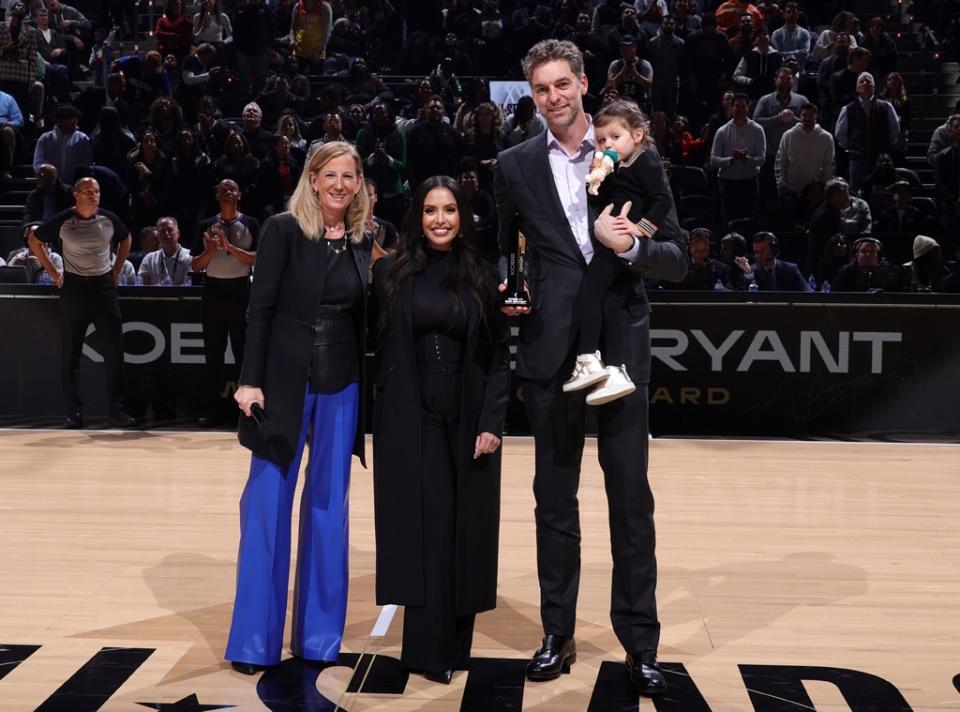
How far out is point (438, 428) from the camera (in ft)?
14.5

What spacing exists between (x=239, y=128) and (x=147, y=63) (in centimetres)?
165

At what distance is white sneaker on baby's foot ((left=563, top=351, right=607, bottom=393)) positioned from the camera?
407 cm

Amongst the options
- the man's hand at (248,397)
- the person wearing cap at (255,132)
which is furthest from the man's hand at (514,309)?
the person wearing cap at (255,132)

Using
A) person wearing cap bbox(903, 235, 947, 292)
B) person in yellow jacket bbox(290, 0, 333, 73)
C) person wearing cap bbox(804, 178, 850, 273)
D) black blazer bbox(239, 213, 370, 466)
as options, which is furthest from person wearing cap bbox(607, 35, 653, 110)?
black blazer bbox(239, 213, 370, 466)

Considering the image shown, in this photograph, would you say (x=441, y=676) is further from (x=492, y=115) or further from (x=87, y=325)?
(x=492, y=115)

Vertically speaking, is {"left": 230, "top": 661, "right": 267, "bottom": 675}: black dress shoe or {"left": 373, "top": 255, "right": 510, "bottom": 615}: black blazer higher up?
{"left": 373, "top": 255, "right": 510, "bottom": 615}: black blazer

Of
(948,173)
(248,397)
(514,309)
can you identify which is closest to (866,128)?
(948,173)

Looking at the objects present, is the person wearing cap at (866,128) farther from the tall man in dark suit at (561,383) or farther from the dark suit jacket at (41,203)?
the tall man in dark suit at (561,383)

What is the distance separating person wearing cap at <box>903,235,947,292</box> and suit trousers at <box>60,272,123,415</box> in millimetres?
6318

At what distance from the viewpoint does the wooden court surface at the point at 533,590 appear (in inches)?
167

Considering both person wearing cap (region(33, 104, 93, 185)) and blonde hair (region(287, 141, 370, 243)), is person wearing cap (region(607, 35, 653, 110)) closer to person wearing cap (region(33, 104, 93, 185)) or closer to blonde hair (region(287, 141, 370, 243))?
person wearing cap (region(33, 104, 93, 185))

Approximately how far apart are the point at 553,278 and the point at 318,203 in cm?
85

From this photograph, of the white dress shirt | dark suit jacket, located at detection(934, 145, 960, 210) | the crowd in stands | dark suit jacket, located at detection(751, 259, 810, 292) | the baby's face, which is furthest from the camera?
dark suit jacket, located at detection(934, 145, 960, 210)

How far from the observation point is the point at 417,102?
14258mm
